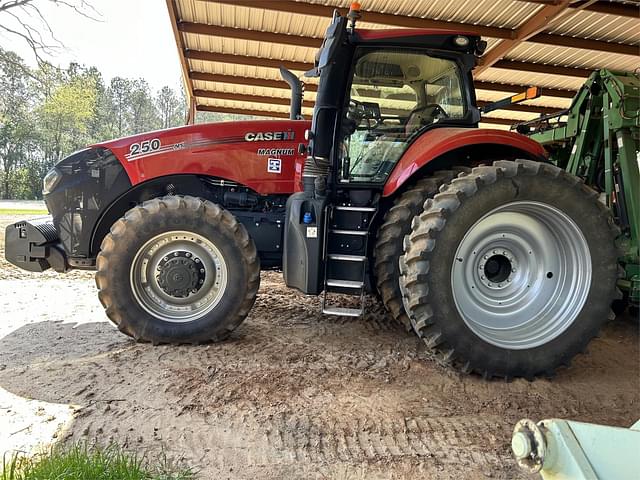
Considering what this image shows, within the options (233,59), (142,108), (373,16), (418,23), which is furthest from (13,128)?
(418,23)

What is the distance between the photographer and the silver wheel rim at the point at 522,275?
3031 mm

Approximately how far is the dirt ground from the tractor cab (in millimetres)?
578

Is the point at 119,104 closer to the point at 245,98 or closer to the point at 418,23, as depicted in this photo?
the point at 245,98

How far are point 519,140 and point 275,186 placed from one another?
2004 millimetres

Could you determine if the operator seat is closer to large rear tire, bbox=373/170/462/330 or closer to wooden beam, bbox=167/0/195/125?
large rear tire, bbox=373/170/462/330

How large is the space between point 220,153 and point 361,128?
1.25m

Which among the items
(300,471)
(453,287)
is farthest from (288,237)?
(300,471)

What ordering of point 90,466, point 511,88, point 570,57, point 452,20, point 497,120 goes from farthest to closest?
point 497,120 → point 511,88 → point 570,57 → point 452,20 → point 90,466

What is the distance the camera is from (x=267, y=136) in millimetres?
3941

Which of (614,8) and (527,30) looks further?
(527,30)

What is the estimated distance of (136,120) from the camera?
4231 cm

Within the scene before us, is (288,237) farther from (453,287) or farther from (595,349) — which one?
(595,349)

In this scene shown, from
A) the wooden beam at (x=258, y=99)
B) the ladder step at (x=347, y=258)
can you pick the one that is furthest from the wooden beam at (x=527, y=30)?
the ladder step at (x=347, y=258)

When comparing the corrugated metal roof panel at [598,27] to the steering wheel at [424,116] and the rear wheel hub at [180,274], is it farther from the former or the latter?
the rear wheel hub at [180,274]
